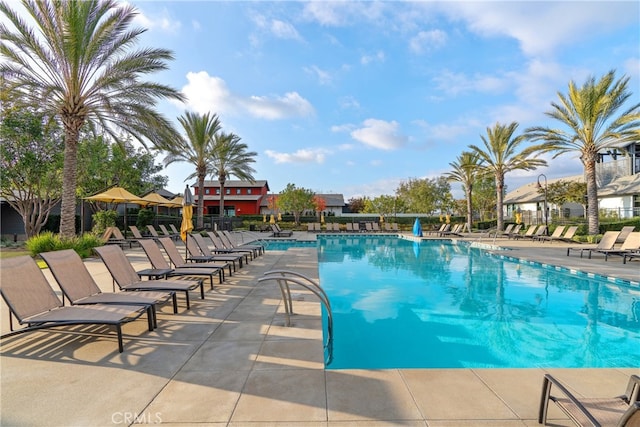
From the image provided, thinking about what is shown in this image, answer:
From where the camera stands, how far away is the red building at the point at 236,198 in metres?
47.5

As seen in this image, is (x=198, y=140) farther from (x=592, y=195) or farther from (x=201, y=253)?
(x=592, y=195)

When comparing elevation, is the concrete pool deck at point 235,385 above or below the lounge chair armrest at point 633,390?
below

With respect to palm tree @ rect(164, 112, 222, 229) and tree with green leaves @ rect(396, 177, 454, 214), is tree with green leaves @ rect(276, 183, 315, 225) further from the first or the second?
palm tree @ rect(164, 112, 222, 229)

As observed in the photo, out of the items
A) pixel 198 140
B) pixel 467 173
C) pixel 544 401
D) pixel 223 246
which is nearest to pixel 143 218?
pixel 198 140

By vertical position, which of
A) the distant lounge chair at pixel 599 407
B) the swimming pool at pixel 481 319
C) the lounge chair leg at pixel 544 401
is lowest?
the swimming pool at pixel 481 319

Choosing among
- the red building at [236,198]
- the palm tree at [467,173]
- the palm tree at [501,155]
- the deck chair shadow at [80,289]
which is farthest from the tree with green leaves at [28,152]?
the palm tree at [467,173]

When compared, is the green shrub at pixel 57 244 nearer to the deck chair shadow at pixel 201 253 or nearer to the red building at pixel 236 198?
the deck chair shadow at pixel 201 253

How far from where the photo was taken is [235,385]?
10.6 feet

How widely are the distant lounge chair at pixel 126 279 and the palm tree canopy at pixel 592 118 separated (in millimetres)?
21786

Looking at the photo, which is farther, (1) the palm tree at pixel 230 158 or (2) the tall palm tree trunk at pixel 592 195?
(1) the palm tree at pixel 230 158

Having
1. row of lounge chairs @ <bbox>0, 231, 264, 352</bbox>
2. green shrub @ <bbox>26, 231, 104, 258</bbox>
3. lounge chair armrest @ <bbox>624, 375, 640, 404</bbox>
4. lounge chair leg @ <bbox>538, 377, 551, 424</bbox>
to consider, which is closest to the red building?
green shrub @ <bbox>26, 231, 104, 258</bbox>

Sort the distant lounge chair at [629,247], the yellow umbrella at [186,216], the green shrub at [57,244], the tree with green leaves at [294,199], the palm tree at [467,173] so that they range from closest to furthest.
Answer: the yellow umbrella at [186,216], the green shrub at [57,244], the distant lounge chair at [629,247], the palm tree at [467,173], the tree with green leaves at [294,199]

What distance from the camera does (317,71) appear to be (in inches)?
671

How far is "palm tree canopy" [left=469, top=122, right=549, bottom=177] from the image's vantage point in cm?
2673
